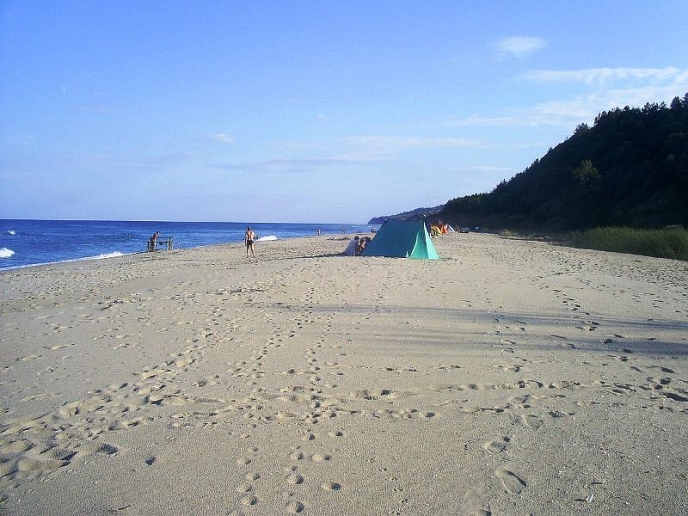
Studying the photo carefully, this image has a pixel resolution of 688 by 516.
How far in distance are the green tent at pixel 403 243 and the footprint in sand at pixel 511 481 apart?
48.4ft

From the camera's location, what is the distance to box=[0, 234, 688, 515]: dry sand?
3258 millimetres

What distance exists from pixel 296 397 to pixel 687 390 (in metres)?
3.84

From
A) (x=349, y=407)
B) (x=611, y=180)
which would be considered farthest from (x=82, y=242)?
(x=349, y=407)

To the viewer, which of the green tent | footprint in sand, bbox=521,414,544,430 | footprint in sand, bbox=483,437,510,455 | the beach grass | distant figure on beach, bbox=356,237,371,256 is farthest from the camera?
the beach grass

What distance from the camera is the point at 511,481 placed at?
336 cm

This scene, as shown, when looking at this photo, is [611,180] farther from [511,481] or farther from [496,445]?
[511,481]

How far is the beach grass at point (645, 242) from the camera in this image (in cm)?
2024

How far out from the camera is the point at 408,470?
3523 millimetres

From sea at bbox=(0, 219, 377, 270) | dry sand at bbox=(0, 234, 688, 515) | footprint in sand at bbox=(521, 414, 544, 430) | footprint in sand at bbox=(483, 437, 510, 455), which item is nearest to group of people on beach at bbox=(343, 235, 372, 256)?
dry sand at bbox=(0, 234, 688, 515)

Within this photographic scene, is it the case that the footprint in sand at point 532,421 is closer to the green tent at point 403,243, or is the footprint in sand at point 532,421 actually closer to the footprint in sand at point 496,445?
the footprint in sand at point 496,445

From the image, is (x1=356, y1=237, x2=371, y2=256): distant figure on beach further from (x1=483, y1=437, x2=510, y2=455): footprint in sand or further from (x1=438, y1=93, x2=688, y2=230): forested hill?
(x1=438, y1=93, x2=688, y2=230): forested hill

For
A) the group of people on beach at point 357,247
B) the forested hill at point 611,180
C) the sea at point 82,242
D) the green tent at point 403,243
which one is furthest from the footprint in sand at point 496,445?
the forested hill at point 611,180

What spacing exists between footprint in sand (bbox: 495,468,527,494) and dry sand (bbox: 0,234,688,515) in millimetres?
12

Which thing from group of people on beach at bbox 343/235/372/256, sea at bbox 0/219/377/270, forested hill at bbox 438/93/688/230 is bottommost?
sea at bbox 0/219/377/270
